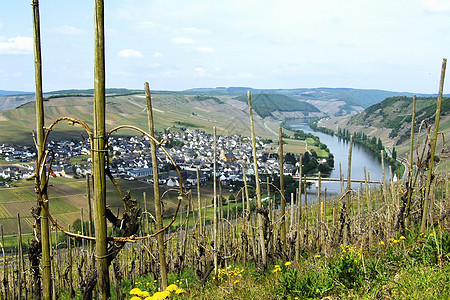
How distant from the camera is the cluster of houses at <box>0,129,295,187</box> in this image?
155 feet

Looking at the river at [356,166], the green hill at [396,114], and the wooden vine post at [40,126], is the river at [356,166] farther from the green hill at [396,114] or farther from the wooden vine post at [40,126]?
the wooden vine post at [40,126]

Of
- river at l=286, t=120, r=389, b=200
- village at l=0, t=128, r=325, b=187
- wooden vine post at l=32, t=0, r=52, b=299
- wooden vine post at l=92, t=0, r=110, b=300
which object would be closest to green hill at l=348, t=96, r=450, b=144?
river at l=286, t=120, r=389, b=200

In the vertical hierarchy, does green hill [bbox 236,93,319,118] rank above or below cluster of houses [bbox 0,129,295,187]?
above

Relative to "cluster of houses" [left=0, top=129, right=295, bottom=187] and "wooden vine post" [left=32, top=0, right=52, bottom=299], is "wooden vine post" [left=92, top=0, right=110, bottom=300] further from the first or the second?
"cluster of houses" [left=0, top=129, right=295, bottom=187]

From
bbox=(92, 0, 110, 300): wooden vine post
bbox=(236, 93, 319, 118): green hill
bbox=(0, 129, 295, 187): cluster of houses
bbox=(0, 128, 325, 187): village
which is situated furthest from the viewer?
bbox=(236, 93, 319, 118): green hill

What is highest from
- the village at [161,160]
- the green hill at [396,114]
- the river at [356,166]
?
the green hill at [396,114]

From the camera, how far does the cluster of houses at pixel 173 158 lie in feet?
155

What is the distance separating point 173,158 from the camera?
53281 millimetres

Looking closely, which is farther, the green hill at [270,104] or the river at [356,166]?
the green hill at [270,104]

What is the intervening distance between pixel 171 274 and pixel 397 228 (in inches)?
219

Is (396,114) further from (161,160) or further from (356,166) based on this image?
(161,160)

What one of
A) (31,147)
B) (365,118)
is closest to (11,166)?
(31,147)

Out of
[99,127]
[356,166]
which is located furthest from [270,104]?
[99,127]

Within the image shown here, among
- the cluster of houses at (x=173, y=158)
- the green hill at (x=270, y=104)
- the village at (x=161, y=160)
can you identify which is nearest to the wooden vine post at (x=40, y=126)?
the village at (x=161, y=160)
